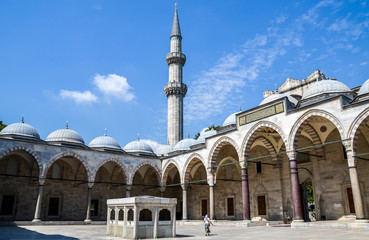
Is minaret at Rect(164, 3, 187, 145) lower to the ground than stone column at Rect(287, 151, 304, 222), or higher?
higher

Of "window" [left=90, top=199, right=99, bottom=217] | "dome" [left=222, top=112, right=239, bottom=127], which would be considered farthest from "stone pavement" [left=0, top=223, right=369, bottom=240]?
"window" [left=90, top=199, right=99, bottom=217]

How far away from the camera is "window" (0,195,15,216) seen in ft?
61.2

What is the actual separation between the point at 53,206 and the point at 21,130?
17.7ft

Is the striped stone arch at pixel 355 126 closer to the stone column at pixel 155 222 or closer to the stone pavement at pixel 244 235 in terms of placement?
the stone pavement at pixel 244 235

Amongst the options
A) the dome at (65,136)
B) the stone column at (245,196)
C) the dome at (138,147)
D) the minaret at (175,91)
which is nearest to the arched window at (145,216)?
the stone column at (245,196)

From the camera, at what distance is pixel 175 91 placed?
28.8m

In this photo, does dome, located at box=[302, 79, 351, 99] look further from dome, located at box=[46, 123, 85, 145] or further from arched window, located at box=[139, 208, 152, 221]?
dome, located at box=[46, 123, 85, 145]

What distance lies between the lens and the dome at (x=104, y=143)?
75.7 ft

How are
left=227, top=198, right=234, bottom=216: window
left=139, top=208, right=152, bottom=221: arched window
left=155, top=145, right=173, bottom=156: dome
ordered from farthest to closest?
1. left=155, top=145, right=173, bottom=156: dome
2. left=227, top=198, right=234, bottom=216: window
3. left=139, top=208, right=152, bottom=221: arched window

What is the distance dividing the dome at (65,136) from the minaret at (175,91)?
884 centimetres

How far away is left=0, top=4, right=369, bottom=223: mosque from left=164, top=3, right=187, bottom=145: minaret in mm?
203

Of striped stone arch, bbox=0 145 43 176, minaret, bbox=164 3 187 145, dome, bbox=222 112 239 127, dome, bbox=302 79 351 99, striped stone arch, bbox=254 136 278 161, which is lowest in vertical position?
striped stone arch, bbox=0 145 43 176

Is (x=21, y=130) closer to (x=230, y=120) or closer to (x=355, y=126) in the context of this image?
(x=230, y=120)

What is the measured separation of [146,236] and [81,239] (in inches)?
73.6
